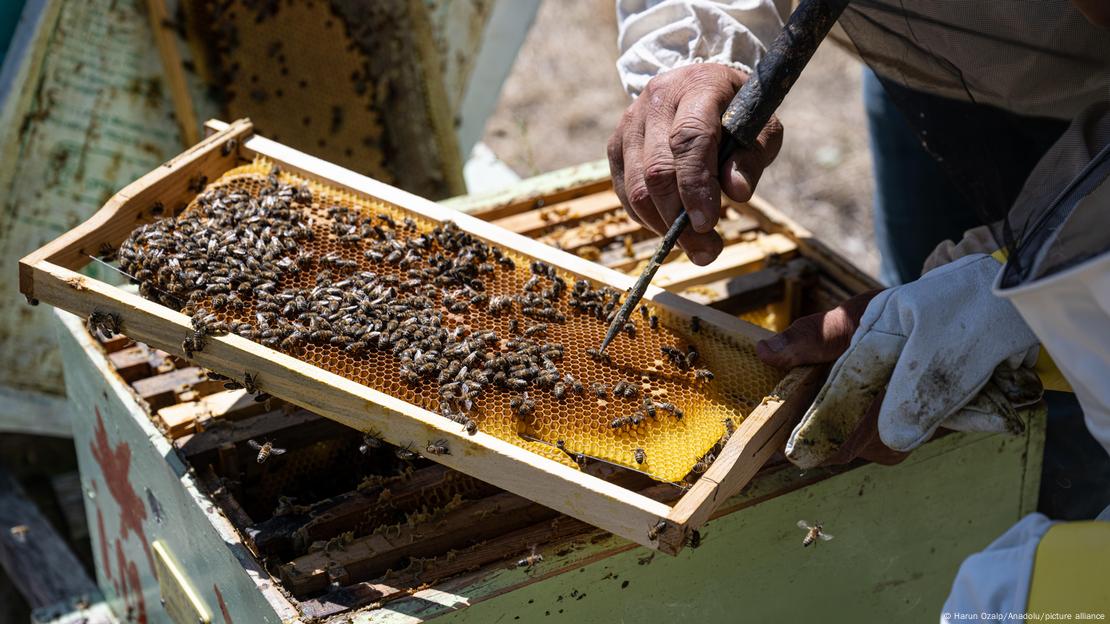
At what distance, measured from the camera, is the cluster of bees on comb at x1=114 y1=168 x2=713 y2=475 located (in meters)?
2.60

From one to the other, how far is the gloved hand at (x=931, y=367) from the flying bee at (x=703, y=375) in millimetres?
280

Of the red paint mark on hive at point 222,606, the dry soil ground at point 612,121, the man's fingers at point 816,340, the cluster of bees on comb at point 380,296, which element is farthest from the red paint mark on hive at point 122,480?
the dry soil ground at point 612,121

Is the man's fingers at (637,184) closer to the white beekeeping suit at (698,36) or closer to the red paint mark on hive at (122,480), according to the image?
the white beekeeping suit at (698,36)

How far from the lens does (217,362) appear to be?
2.58 meters

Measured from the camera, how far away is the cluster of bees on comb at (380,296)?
2598 mm

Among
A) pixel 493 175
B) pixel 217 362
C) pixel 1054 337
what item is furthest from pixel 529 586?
pixel 493 175

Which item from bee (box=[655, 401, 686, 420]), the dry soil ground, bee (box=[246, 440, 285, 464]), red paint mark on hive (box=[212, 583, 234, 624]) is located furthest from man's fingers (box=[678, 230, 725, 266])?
the dry soil ground

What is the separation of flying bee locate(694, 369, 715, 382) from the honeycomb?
0.01 meters

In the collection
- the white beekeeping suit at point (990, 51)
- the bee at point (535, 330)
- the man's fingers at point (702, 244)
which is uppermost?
the white beekeeping suit at point (990, 51)

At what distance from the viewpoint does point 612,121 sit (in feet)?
28.6

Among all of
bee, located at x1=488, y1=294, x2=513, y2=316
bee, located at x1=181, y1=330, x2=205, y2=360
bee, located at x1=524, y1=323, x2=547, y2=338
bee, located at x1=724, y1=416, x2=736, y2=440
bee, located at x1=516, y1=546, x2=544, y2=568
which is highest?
bee, located at x1=181, y1=330, x2=205, y2=360

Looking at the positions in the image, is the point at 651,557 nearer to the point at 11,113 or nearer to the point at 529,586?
the point at 529,586

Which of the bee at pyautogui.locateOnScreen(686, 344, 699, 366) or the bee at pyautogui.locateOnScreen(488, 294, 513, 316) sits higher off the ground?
the bee at pyautogui.locateOnScreen(488, 294, 513, 316)

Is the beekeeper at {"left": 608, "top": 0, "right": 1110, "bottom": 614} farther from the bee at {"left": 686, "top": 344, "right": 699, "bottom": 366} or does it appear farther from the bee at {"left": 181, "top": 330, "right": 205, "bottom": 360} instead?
the bee at {"left": 181, "top": 330, "right": 205, "bottom": 360}
